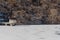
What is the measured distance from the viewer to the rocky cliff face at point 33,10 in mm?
2186

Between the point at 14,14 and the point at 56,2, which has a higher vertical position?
the point at 56,2

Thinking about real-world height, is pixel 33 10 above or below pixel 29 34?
above

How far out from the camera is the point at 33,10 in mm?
2213

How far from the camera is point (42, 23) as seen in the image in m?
2.23

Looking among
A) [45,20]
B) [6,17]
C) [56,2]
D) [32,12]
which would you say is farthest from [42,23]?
[6,17]

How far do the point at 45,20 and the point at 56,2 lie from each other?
35cm

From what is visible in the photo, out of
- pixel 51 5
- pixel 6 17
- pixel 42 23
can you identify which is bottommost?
pixel 42 23

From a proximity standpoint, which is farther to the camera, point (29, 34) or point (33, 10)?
point (33, 10)

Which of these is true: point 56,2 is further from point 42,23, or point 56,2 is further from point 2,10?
point 2,10

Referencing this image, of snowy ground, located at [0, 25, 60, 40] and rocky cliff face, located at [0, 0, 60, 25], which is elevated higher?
rocky cliff face, located at [0, 0, 60, 25]

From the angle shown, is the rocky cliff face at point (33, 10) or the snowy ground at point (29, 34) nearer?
the snowy ground at point (29, 34)

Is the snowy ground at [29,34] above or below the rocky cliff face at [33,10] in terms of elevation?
below

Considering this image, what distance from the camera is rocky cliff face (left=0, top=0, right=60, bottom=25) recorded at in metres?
2.19

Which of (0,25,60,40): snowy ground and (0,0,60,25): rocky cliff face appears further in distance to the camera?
(0,0,60,25): rocky cliff face
